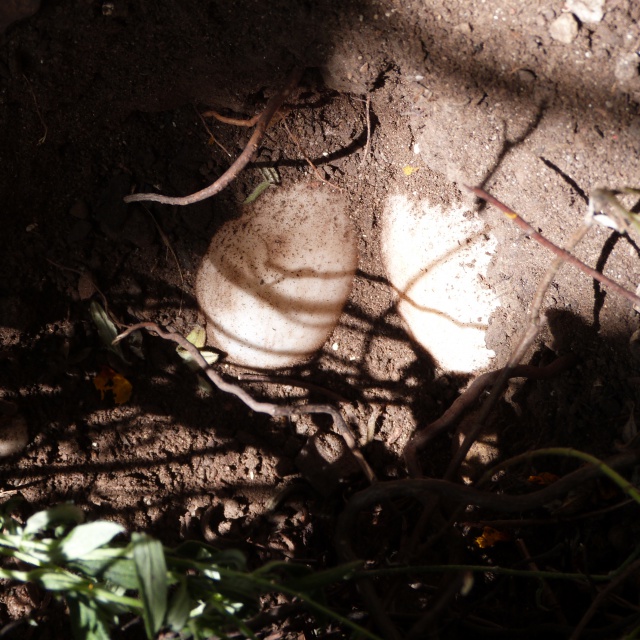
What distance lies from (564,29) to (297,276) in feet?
2.40

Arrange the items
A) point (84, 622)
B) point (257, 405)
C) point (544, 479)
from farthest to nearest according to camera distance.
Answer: point (257, 405), point (544, 479), point (84, 622)

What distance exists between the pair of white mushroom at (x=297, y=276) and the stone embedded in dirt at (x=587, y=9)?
487 mm

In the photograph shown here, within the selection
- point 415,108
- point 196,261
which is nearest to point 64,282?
point 196,261

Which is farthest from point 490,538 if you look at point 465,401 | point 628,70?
point 628,70

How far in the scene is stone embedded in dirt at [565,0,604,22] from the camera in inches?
41.1

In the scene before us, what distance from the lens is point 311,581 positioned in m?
0.78

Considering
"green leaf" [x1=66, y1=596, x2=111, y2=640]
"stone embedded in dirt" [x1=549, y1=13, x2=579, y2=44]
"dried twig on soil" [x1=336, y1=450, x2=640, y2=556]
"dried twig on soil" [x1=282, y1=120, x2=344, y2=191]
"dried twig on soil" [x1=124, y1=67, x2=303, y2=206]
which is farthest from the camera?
"dried twig on soil" [x1=282, y1=120, x2=344, y2=191]

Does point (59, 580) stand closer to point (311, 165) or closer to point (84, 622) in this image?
point (84, 622)

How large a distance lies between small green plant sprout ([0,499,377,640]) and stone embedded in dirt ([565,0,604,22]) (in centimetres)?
101

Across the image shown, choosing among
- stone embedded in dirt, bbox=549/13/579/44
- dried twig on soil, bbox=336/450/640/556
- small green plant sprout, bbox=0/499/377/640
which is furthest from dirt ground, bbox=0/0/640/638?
small green plant sprout, bbox=0/499/377/640

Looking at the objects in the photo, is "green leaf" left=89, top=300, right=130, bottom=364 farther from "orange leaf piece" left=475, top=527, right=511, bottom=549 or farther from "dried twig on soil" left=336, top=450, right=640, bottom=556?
"orange leaf piece" left=475, top=527, right=511, bottom=549

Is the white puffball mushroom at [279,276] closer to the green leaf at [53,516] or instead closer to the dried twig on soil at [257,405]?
the dried twig on soil at [257,405]

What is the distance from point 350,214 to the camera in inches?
55.4

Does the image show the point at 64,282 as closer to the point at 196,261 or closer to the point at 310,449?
the point at 196,261
